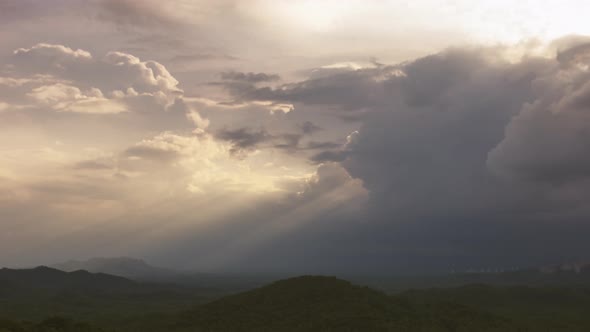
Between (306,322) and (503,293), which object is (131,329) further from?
(503,293)

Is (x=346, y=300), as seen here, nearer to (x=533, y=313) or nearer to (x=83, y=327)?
(x=83, y=327)

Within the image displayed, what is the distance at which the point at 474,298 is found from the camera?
553 ft

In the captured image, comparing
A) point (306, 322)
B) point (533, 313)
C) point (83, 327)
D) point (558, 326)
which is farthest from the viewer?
point (533, 313)

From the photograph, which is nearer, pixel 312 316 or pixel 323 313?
pixel 312 316

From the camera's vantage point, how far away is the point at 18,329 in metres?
67.6

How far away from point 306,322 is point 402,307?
19.8m

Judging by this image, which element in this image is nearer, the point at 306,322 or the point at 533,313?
the point at 306,322

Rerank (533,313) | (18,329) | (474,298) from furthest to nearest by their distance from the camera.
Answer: (474,298) < (533,313) < (18,329)

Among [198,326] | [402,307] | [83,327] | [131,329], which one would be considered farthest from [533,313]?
[83,327]

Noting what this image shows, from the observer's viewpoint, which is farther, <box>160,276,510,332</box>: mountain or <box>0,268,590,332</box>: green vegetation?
<box>160,276,510,332</box>: mountain

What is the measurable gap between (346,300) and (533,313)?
65.1 metres

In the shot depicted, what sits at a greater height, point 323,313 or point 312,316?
point 323,313

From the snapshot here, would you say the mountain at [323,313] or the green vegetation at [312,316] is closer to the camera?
the green vegetation at [312,316]

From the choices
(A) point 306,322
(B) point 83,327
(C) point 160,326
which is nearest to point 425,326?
(A) point 306,322
